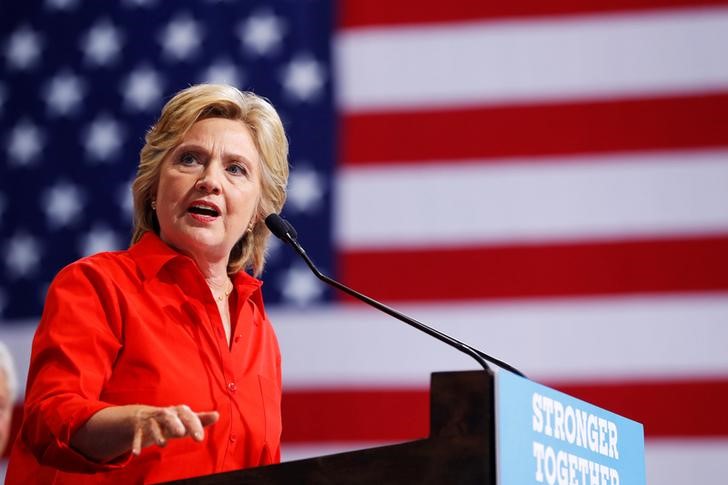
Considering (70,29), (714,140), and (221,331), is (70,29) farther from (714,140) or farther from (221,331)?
(221,331)

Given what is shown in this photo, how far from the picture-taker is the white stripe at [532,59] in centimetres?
339

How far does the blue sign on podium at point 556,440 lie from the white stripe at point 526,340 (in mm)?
1781

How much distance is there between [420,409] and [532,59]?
1.18 metres

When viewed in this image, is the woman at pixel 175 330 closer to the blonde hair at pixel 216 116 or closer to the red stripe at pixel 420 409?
the blonde hair at pixel 216 116

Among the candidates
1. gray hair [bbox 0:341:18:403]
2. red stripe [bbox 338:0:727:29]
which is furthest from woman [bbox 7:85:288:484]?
red stripe [bbox 338:0:727:29]

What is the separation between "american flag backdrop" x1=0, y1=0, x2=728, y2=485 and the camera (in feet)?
10.7

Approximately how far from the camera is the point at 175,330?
1502mm

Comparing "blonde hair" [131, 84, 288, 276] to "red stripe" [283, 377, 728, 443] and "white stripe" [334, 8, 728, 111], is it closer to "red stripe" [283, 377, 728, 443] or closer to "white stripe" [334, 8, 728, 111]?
"red stripe" [283, 377, 728, 443]

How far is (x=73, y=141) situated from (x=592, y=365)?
188 cm

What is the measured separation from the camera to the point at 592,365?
10.6 feet

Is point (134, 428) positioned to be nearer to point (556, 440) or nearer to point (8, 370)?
point (556, 440)

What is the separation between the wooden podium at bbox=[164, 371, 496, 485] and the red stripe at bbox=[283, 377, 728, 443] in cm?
220

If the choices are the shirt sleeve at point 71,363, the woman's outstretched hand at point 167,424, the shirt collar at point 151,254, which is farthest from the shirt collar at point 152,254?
the woman's outstretched hand at point 167,424

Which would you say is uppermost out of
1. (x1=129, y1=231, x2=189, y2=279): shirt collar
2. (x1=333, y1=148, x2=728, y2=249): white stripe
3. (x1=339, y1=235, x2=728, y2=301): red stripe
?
(x1=333, y1=148, x2=728, y2=249): white stripe
